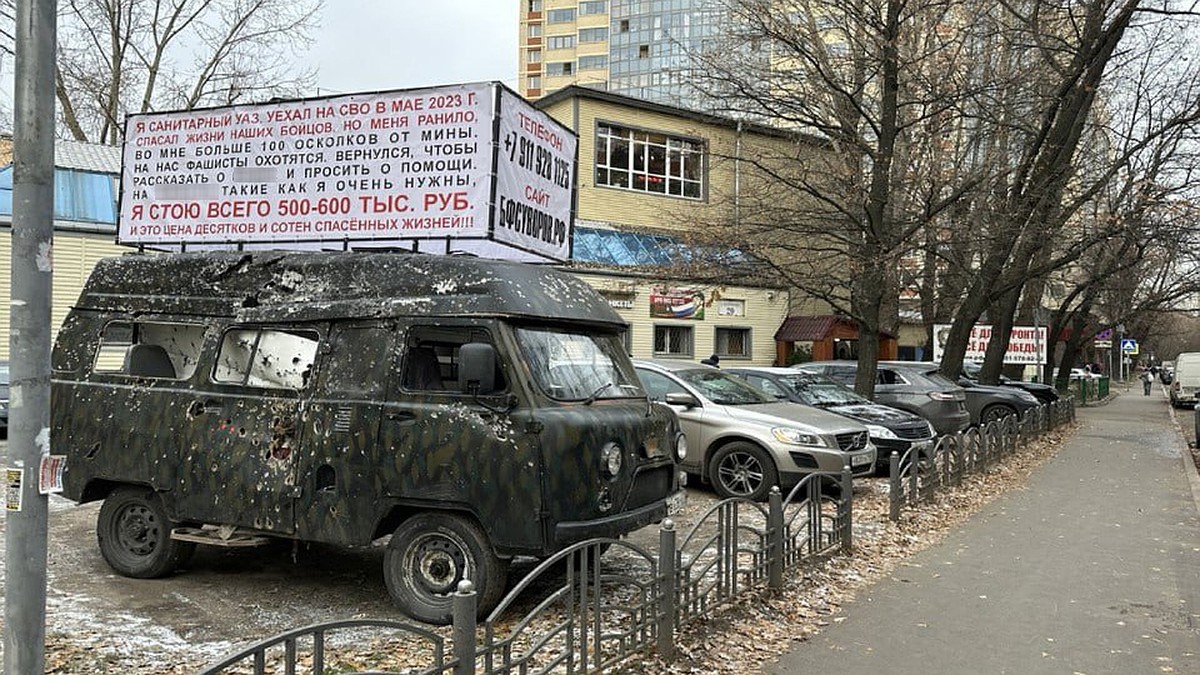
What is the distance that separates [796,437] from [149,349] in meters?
6.85

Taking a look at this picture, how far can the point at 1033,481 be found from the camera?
1434 centimetres

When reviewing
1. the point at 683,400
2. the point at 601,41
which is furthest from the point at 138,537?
the point at 601,41

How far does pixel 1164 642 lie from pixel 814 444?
508 centimetres

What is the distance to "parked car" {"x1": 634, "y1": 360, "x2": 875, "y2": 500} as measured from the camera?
11.2m

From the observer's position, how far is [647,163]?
1215 inches

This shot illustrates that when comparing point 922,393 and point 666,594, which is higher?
point 922,393

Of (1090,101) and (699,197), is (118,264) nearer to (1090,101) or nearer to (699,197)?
(1090,101)

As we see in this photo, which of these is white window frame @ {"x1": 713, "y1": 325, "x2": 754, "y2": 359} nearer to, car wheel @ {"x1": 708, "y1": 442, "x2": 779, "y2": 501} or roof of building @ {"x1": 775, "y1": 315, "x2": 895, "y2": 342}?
roof of building @ {"x1": 775, "y1": 315, "x2": 895, "y2": 342}

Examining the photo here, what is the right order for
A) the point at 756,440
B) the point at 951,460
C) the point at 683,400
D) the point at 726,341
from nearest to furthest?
1. the point at 683,400
2. the point at 756,440
3. the point at 951,460
4. the point at 726,341

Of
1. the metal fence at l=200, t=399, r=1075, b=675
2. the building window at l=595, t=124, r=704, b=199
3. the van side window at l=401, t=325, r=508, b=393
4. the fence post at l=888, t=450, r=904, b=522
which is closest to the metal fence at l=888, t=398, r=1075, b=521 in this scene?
the fence post at l=888, t=450, r=904, b=522

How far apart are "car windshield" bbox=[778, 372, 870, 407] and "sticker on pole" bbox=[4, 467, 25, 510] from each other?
1151 centimetres

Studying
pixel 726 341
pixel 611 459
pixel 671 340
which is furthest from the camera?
pixel 726 341

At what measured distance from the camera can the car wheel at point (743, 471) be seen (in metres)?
11.2

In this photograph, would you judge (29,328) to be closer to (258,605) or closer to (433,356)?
(433,356)
